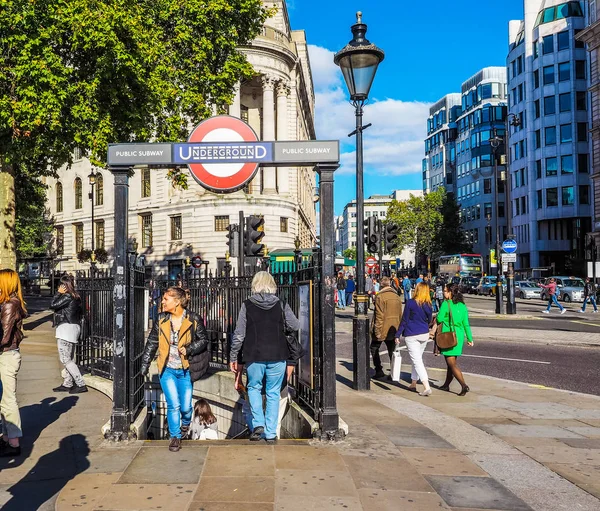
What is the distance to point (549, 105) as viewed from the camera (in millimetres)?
64500

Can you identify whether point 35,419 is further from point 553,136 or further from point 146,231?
point 553,136

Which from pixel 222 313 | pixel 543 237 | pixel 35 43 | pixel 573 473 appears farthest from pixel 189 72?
pixel 543 237

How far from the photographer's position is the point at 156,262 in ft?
156

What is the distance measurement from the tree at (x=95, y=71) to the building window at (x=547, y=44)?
53150 mm

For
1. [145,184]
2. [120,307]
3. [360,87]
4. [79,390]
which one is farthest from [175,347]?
[145,184]

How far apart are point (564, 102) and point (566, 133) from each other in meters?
3.20

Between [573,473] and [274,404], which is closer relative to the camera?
[573,473]

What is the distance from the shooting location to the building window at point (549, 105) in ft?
210

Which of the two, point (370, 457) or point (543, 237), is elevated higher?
point (543, 237)

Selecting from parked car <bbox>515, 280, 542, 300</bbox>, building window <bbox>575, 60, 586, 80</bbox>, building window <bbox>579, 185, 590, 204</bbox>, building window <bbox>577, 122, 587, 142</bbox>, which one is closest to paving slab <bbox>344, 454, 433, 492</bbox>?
parked car <bbox>515, 280, 542, 300</bbox>

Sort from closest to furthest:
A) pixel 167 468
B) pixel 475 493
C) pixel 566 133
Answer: pixel 475 493 → pixel 167 468 → pixel 566 133

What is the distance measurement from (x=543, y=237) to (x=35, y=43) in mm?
60054

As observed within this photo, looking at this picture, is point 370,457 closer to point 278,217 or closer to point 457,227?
point 278,217

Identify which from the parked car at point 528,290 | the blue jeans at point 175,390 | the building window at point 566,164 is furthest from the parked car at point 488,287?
the blue jeans at point 175,390
